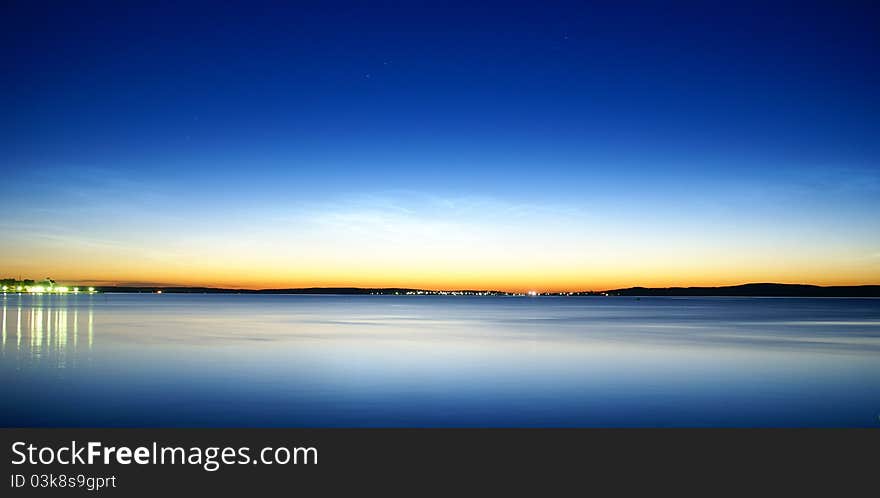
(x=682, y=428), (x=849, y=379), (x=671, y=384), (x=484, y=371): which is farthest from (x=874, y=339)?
(x=682, y=428)

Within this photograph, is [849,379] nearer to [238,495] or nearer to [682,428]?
[682,428]

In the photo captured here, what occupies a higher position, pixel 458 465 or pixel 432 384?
pixel 458 465

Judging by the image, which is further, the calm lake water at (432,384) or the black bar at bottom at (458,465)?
the calm lake water at (432,384)

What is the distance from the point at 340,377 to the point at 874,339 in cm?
3795

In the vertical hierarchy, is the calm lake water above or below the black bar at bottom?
below

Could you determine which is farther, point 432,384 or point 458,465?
point 432,384

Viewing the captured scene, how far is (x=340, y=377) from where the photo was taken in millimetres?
23688

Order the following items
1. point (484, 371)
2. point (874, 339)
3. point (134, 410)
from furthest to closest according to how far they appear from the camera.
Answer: point (874, 339), point (484, 371), point (134, 410)

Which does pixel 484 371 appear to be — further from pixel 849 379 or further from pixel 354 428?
pixel 849 379

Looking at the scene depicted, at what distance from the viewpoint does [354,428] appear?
1553 centimetres

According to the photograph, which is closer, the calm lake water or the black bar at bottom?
the black bar at bottom

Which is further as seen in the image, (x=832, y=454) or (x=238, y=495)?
(x=832, y=454)

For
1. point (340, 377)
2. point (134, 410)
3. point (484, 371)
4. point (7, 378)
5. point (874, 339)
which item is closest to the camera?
point (134, 410)

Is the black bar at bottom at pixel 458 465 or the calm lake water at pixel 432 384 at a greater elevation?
the black bar at bottom at pixel 458 465
